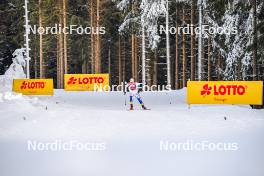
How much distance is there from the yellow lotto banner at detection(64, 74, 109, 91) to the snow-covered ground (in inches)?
349

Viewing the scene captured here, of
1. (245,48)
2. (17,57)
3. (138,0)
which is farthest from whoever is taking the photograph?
(17,57)

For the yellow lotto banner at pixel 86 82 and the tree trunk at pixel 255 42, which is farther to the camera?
the yellow lotto banner at pixel 86 82

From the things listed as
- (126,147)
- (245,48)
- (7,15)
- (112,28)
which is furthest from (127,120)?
(7,15)

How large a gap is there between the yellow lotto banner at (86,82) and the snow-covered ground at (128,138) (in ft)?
29.1

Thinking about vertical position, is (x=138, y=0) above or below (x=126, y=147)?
above

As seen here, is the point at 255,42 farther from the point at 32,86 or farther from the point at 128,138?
the point at 32,86

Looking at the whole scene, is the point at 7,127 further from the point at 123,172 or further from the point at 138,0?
the point at 138,0

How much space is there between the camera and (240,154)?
1001 centimetres

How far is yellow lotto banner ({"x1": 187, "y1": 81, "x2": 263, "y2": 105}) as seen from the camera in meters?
16.2

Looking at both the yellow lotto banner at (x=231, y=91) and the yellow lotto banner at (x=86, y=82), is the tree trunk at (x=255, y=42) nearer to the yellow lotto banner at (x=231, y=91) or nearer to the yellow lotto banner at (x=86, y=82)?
the yellow lotto banner at (x=231, y=91)

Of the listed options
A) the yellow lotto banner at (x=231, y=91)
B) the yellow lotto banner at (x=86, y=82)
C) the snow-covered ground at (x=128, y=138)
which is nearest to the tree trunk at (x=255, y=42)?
the yellow lotto banner at (x=231, y=91)

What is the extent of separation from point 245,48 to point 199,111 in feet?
18.6

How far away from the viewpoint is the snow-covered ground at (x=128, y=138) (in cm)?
895

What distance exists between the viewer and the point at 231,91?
16.3m
